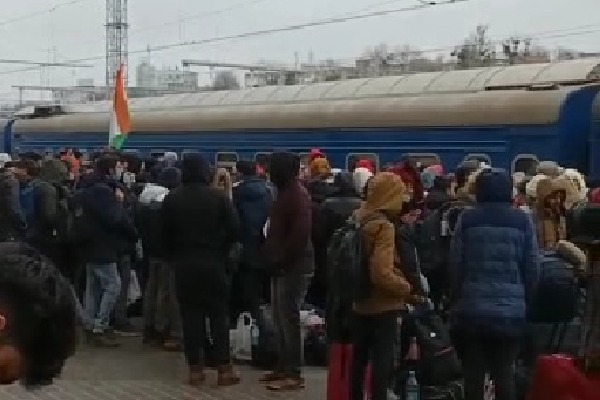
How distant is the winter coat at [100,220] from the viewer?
33.0 feet

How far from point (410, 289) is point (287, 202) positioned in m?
1.66

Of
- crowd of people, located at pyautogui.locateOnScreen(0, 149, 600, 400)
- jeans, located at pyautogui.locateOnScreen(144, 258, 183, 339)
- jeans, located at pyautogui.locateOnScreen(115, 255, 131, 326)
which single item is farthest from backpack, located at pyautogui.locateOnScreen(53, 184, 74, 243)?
jeans, located at pyautogui.locateOnScreen(144, 258, 183, 339)

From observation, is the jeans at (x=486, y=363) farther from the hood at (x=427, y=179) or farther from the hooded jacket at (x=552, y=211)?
the hood at (x=427, y=179)

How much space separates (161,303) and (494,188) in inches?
180

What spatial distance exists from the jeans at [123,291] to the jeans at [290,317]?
2650mm

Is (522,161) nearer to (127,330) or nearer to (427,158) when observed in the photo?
(427,158)

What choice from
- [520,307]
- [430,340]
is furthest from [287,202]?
[520,307]

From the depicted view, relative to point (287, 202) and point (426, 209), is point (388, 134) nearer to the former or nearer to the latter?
point (426, 209)

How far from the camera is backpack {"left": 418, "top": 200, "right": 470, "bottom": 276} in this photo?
8633mm

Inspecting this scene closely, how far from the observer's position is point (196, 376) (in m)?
8.57

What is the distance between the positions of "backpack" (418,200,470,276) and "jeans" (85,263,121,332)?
Answer: 292cm

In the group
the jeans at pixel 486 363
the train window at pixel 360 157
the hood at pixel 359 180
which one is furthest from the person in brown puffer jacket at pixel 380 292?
the train window at pixel 360 157

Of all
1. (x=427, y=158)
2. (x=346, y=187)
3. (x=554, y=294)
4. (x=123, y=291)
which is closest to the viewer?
(x=554, y=294)

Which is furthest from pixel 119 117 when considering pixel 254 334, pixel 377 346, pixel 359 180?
pixel 377 346
